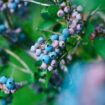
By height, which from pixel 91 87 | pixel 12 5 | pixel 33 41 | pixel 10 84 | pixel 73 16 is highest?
pixel 12 5

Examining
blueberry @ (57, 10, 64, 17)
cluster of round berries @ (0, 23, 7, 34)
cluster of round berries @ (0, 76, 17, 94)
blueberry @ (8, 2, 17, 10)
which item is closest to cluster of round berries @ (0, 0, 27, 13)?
blueberry @ (8, 2, 17, 10)

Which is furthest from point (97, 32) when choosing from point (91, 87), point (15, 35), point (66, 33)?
point (15, 35)

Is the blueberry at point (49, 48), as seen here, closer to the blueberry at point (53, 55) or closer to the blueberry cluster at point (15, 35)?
the blueberry at point (53, 55)

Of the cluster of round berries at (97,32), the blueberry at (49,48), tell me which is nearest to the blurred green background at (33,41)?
the cluster of round berries at (97,32)

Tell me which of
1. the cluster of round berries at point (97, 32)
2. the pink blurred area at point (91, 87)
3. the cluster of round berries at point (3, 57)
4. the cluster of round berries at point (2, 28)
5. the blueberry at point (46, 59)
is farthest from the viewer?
the cluster of round berries at point (3, 57)

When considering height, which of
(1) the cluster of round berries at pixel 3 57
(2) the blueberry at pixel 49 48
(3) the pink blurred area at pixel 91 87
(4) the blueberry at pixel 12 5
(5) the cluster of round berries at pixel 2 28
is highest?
(4) the blueberry at pixel 12 5

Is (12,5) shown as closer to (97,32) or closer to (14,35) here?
(14,35)

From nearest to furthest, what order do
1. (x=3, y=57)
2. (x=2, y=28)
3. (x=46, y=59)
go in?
(x=46, y=59) → (x=2, y=28) → (x=3, y=57)

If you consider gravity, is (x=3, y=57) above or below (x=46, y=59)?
above
